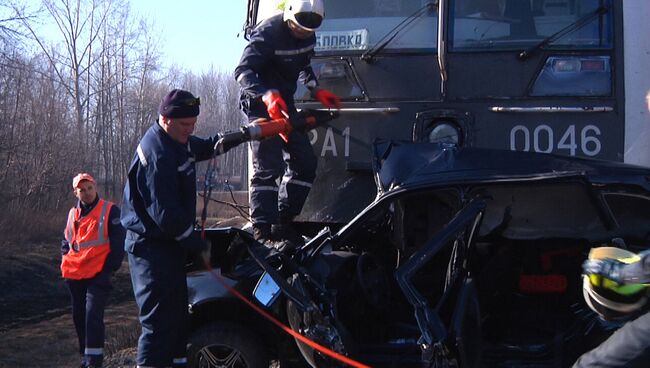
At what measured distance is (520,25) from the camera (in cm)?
646

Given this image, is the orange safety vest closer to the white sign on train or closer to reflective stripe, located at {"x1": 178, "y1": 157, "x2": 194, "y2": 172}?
the white sign on train

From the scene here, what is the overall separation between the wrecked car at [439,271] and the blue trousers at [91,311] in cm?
248

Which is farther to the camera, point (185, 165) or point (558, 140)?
point (558, 140)

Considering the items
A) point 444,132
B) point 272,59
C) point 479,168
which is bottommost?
point 479,168

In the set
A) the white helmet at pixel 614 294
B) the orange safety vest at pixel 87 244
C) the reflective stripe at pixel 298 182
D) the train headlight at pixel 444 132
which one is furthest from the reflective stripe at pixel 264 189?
the white helmet at pixel 614 294

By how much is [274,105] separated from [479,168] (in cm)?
163

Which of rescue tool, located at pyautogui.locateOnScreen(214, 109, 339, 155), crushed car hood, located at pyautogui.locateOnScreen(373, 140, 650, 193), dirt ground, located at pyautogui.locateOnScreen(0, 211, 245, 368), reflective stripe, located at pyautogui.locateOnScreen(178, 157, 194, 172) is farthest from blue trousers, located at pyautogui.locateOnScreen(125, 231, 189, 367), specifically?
dirt ground, located at pyautogui.locateOnScreen(0, 211, 245, 368)

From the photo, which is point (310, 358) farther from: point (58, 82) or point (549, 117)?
point (58, 82)

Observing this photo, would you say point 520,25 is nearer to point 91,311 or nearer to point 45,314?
point 91,311

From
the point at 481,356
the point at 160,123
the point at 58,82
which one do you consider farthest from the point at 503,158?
the point at 58,82

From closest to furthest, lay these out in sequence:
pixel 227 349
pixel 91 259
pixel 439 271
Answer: pixel 227 349, pixel 439 271, pixel 91 259

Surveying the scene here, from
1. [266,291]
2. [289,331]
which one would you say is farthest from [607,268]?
[266,291]

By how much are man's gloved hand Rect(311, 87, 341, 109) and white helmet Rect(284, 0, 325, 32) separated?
583 mm

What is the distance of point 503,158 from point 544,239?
56cm
